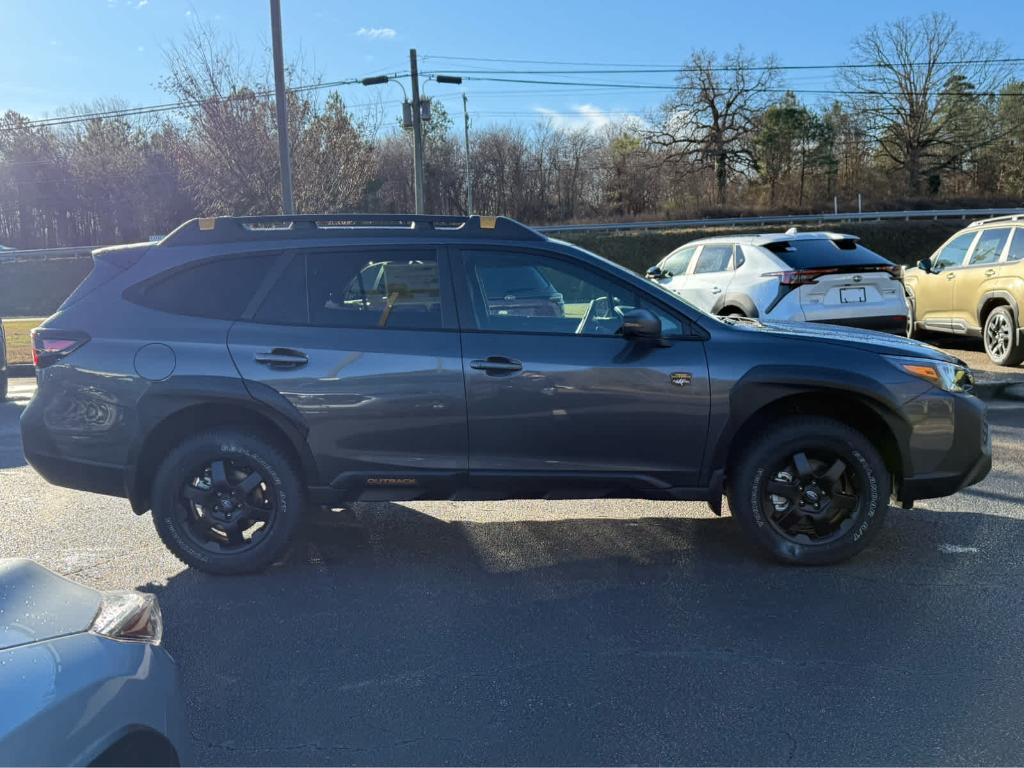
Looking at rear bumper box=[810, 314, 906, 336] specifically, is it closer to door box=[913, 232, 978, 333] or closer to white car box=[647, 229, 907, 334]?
white car box=[647, 229, 907, 334]

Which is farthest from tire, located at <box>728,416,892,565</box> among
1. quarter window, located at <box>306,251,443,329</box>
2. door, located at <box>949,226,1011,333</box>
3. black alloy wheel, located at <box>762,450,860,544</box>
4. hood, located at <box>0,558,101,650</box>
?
door, located at <box>949,226,1011,333</box>

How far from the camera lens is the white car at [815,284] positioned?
32.0 ft

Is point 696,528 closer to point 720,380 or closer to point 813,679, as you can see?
point 720,380

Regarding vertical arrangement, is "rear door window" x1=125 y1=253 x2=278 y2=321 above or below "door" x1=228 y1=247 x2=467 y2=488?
above

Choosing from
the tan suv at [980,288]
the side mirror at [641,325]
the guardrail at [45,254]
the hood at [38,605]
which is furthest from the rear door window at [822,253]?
the guardrail at [45,254]

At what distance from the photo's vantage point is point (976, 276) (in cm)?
1078

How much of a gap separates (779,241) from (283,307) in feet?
25.2

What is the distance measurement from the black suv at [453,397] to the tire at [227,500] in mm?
11

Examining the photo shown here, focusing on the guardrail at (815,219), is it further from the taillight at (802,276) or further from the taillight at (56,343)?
the taillight at (56,343)

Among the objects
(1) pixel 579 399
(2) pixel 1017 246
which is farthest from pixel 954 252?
(1) pixel 579 399

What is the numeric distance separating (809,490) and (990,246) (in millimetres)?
8163

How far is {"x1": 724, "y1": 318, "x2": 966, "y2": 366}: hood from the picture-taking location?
448 centimetres

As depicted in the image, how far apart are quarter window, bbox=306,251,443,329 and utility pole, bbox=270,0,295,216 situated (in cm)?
1107

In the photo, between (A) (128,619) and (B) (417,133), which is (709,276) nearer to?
(A) (128,619)
